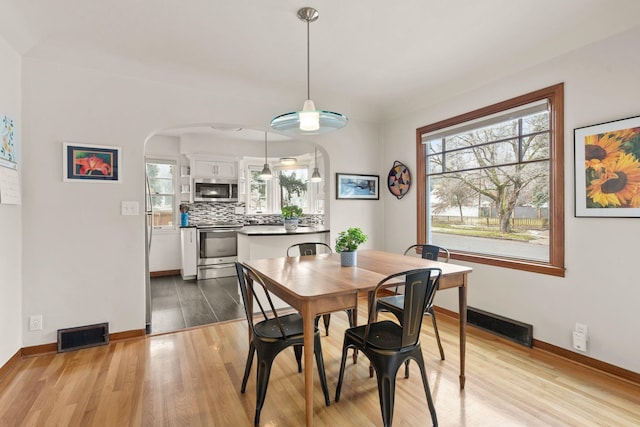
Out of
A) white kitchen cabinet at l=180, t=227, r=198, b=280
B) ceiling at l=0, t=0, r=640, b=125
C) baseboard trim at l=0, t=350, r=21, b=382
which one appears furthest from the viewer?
white kitchen cabinet at l=180, t=227, r=198, b=280

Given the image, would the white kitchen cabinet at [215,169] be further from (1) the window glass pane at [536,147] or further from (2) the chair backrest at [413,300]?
(2) the chair backrest at [413,300]

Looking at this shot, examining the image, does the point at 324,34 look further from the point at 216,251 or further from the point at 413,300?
the point at 216,251

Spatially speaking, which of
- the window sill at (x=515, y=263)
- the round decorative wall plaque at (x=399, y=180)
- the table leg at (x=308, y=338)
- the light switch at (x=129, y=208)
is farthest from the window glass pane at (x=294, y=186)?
the table leg at (x=308, y=338)

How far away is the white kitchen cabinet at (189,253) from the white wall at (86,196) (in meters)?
2.42

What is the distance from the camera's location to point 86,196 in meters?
2.79

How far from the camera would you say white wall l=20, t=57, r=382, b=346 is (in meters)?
2.62

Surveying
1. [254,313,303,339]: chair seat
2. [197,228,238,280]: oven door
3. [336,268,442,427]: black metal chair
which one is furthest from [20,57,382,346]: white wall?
[197,228,238,280]: oven door

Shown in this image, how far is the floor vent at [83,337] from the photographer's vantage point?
8.81 feet

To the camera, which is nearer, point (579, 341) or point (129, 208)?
point (579, 341)

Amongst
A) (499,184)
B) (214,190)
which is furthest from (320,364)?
(214,190)

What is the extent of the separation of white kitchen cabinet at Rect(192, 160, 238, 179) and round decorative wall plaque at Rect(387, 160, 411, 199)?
3.16 m

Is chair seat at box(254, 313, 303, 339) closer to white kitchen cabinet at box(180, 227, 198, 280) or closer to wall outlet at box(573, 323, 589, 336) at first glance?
wall outlet at box(573, 323, 589, 336)

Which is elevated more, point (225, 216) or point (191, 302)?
point (225, 216)

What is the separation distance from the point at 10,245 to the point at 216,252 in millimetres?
3228
